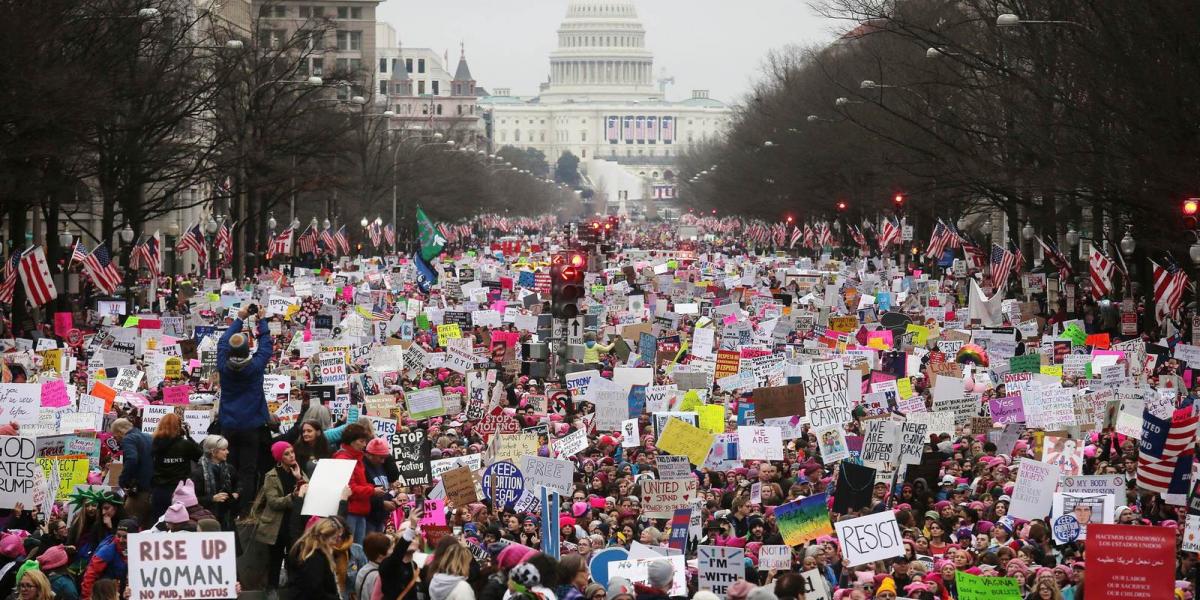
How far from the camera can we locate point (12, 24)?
102 ft

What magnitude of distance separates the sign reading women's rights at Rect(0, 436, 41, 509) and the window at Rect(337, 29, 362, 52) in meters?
130

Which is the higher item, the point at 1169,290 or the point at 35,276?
the point at 35,276

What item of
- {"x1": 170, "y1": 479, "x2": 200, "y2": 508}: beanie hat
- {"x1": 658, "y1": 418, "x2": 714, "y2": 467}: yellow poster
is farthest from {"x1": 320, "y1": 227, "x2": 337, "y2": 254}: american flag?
{"x1": 170, "y1": 479, "x2": 200, "y2": 508}: beanie hat

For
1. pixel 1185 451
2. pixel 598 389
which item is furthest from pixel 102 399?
pixel 1185 451

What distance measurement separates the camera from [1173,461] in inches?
672

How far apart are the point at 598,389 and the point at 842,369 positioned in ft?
8.88

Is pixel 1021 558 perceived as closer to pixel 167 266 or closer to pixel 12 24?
pixel 12 24

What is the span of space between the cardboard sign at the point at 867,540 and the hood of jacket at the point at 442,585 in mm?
3523

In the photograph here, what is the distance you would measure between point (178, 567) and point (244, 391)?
440cm

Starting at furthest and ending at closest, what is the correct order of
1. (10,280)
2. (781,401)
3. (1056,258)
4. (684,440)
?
1. (1056,258)
2. (10,280)
3. (781,401)
4. (684,440)

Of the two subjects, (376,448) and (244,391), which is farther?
(244,391)

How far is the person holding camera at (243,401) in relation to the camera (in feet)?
51.6

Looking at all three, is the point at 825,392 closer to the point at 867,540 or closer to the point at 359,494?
the point at 867,540

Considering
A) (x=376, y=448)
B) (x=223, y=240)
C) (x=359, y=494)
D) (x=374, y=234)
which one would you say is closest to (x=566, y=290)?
(x=376, y=448)
